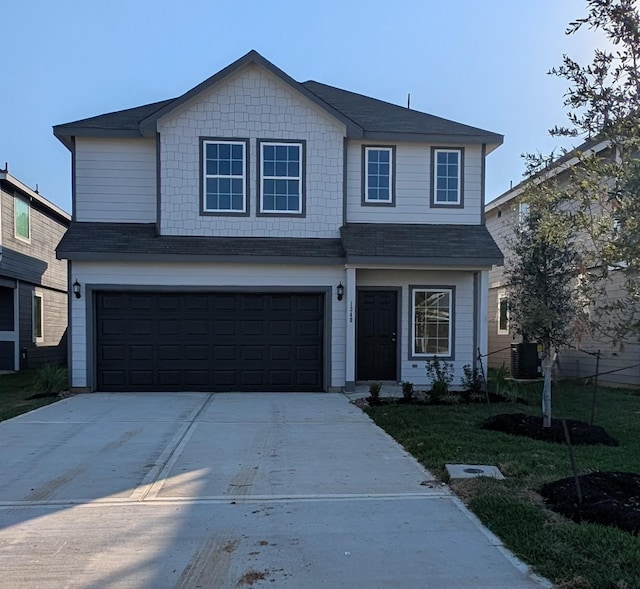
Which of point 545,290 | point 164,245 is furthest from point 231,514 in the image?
point 164,245

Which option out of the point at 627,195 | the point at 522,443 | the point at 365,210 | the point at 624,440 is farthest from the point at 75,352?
the point at 627,195

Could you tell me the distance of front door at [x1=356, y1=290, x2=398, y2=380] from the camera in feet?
40.0

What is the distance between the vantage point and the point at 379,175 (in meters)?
12.3

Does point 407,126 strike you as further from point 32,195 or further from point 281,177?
point 32,195

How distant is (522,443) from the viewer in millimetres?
6641

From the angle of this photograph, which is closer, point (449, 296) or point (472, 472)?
point (472, 472)

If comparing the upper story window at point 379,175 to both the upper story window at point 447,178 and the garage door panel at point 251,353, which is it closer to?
the upper story window at point 447,178

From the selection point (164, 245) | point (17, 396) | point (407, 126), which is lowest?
point (17, 396)

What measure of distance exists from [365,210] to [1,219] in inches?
421

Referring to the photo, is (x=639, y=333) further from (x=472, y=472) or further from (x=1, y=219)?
(x=1, y=219)

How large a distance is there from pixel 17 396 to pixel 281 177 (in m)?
7.08

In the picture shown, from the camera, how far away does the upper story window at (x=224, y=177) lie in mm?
11625

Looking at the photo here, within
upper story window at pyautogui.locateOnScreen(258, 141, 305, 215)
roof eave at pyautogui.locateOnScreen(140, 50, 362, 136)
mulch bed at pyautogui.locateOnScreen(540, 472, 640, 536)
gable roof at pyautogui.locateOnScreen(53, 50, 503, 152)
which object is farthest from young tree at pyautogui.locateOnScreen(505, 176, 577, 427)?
upper story window at pyautogui.locateOnScreen(258, 141, 305, 215)

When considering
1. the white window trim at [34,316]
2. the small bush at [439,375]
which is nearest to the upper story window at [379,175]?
the small bush at [439,375]
